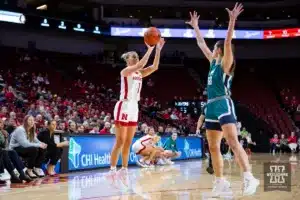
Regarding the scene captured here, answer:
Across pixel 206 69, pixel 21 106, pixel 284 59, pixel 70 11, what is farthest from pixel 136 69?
pixel 284 59

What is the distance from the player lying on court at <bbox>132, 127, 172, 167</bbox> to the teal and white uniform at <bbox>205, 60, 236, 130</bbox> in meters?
6.32

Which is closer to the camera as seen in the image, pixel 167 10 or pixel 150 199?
pixel 150 199

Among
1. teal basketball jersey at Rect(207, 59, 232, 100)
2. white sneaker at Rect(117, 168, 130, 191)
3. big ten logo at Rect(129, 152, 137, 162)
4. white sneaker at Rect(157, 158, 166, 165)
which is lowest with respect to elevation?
white sneaker at Rect(157, 158, 166, 165)

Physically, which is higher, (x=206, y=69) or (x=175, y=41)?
(x=175, y=41)

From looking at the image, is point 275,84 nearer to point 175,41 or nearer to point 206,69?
point 206,69

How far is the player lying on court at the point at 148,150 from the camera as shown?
11359mm

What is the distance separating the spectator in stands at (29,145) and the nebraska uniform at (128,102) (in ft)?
7.65

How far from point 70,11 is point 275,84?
1383 centimetres

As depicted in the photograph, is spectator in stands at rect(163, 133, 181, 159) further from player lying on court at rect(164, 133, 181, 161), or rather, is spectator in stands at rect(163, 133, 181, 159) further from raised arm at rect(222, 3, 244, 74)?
raised arm at rect(222, 3, 244, 74)

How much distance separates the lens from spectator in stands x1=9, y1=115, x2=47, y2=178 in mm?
7914

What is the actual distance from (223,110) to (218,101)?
0.44 feet

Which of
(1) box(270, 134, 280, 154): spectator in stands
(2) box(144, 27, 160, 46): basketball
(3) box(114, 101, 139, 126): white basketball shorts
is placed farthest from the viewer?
(1) box(270, 134, 280, 154): spectator in stands

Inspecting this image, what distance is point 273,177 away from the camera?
5.70m

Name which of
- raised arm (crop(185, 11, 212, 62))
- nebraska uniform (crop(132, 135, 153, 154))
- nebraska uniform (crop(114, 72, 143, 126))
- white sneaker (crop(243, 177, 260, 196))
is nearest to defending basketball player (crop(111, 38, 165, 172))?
nebraska uniform (crop(114, 72, 143, 126))
